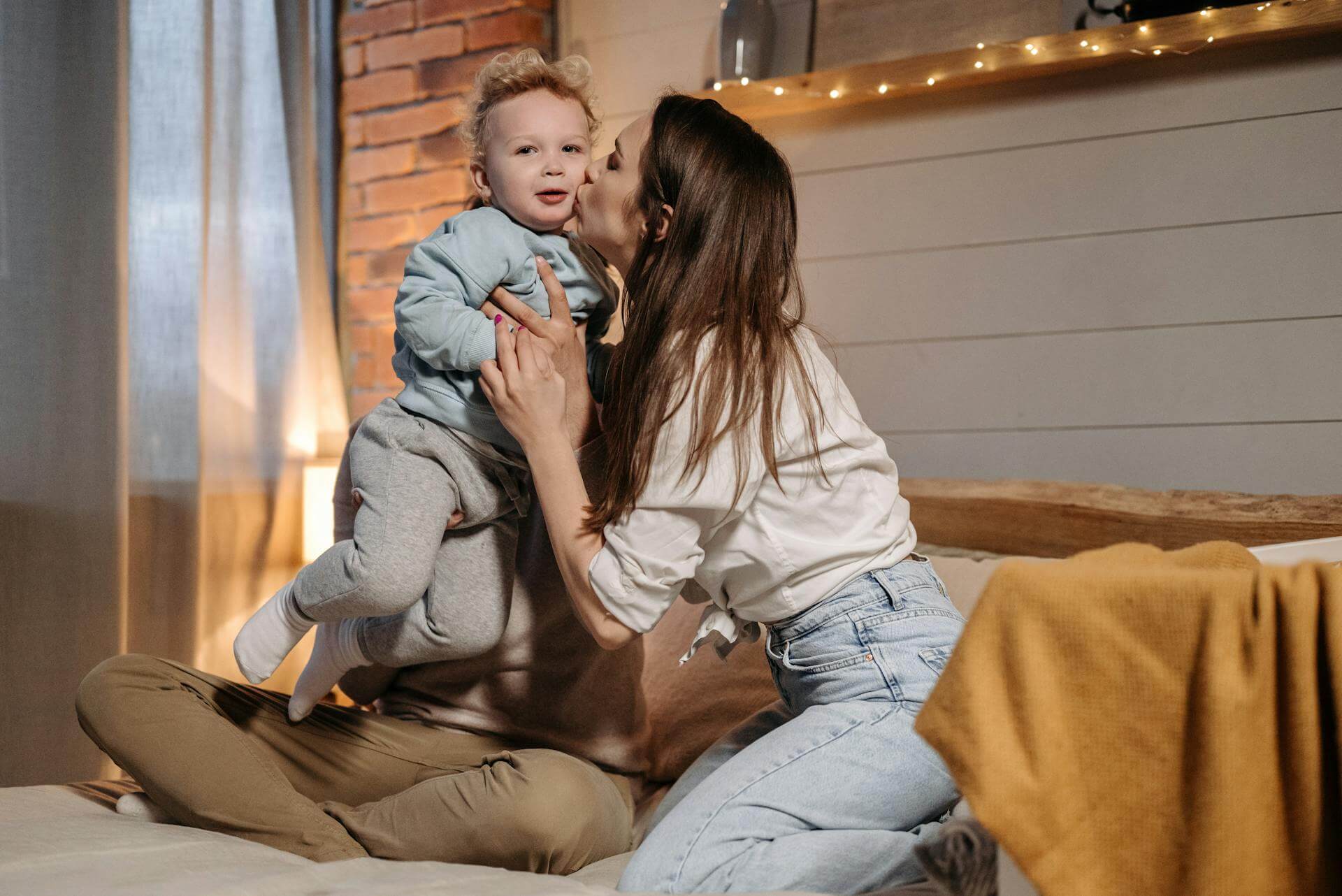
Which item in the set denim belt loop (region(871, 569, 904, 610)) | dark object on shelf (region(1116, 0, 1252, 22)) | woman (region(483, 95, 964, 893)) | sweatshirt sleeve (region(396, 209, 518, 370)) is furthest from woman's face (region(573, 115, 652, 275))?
dark object on shelf (region(1116, 0, 1252, 22))

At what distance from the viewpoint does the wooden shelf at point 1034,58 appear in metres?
1.85

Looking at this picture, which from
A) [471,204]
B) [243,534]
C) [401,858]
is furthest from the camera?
[243,534]

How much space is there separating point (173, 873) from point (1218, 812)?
0.96 metres

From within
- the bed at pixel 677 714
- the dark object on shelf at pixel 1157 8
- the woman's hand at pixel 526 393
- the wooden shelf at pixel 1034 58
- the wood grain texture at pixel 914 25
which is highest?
the wood grain texture at pixel 914 25

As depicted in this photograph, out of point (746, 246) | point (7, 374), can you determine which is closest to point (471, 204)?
point (746, 246)

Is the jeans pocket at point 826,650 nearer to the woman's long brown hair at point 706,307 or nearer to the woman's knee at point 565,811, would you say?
the woman's long brown hair at point 706,307

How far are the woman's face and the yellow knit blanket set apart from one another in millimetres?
765

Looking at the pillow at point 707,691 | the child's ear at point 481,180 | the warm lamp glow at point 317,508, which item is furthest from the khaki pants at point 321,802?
Answer: the warm lamp glow at point 317,508

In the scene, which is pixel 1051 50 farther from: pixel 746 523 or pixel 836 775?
pixel 836 775

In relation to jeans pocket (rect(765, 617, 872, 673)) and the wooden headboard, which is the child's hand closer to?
jeans pocket (rect(765, 617, 872, 673))

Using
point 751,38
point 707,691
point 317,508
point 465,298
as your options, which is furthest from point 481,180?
point 317,508

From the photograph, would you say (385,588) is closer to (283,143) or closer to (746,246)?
(746,246)

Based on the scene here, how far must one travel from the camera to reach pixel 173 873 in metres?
1.09

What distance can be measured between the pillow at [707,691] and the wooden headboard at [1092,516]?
152 millimetres
